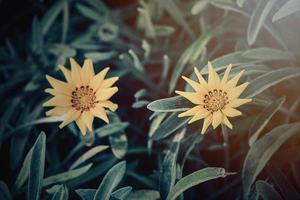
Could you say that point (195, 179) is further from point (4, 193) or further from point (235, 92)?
point (4, 193)

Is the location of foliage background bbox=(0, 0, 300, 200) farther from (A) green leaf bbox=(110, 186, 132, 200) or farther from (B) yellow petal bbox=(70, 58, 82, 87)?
(B) yellow petal bbox=(70, 58, 82, 87)

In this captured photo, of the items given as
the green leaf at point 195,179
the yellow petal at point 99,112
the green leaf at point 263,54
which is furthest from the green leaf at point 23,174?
the green leaf at point 263,54

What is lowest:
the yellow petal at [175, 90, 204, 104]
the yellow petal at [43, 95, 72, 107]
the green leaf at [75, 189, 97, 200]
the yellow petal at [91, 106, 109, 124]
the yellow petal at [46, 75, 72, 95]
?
the green leaf at [75, 189, 97, 200]

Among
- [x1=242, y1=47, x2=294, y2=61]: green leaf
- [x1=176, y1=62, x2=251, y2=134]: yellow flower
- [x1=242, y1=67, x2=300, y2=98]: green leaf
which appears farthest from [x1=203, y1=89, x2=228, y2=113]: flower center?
[x1=242, y1=47, x2=294, y2=61]: green leaf

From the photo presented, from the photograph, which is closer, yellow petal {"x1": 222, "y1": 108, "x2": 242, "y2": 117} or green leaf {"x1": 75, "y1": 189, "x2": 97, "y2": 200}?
yellow petal {"x1": 222, "y1": 108, "x2": 242, "y2": 117}

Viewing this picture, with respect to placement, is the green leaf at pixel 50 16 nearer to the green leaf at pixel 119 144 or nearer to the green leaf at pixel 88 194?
the green leaf at pixel 119 144

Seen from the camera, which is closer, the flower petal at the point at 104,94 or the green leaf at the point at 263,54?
the flower petal at the point at 104,94

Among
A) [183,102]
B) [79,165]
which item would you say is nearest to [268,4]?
[183,102]
